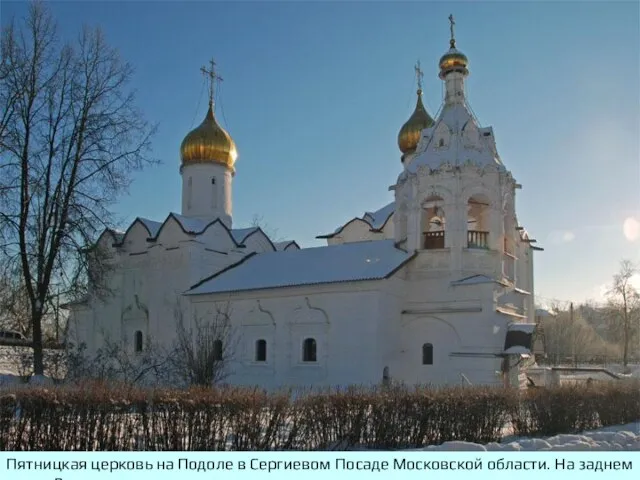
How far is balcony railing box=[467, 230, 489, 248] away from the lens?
752 inches

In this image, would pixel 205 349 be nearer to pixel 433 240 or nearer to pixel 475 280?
pixel 475 280

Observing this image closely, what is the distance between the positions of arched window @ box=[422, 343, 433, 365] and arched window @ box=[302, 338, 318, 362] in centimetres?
307

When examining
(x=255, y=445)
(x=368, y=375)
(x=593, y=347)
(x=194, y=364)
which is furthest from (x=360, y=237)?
(x=593, y=347)

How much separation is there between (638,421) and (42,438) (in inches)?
411

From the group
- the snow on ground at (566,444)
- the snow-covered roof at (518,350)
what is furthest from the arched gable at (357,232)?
the snow on ground at (566,444)

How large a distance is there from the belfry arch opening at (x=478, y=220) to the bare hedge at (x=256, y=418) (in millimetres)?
8914

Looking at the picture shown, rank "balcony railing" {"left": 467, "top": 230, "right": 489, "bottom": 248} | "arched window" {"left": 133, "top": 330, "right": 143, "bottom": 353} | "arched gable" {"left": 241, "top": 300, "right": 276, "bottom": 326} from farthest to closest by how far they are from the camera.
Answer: "arched window" {"left": 133, "top": 330, "right": 143, "bottom": 353}, "arched gable" {"left": 241, "top": 300, "right": 276, "bottom": 326}, "balcony railing" {"left": 467, "top": 230, "right": 489, "bottom": 248}

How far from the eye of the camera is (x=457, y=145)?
19453 millimetres

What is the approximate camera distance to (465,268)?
61.1 ft

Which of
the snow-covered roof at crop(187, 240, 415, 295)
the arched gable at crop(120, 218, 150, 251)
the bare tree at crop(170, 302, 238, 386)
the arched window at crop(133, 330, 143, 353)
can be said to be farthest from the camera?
the arched gable at crop(120, 218, 150, 251)

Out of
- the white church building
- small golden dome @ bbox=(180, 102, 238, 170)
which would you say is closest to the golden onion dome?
the white church building

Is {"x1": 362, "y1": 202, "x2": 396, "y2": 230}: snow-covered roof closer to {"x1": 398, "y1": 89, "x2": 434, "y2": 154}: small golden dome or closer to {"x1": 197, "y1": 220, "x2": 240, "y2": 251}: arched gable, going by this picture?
{"x1": 398, "y1": 89, "x2": 434, "y2": 154}: small golden dome

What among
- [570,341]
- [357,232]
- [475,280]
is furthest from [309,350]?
[570,341]

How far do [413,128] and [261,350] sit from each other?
11.1m
